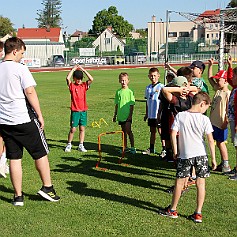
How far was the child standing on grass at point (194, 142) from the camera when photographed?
5.12m

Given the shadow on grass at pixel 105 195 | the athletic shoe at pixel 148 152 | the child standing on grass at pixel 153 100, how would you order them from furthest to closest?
1. the athletic shoe at pixel 148 152
2. the child standing on grass at pixel 153 100
3. the shadow on grass at pixel 105 195

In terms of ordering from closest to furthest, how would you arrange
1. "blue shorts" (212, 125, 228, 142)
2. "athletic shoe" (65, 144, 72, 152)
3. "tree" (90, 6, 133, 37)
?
"blue shorts" (212, 125, 228, 142), "athletic shoe" (65, 144, 72, 152), "tree" (90, 6, 133, 37)

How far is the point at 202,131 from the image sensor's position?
5.14 m

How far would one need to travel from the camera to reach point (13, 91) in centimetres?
557

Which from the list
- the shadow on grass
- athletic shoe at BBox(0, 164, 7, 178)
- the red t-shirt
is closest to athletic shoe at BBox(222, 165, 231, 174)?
the shadow on grass

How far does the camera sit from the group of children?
5152 mm

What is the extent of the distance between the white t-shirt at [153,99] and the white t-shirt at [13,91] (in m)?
3.38

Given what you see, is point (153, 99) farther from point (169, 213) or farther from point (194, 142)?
point (169, 213)

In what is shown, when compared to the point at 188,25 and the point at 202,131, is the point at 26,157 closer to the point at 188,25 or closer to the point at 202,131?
the point at 202,131

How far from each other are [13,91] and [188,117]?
2.23m

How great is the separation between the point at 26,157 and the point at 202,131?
446 cm

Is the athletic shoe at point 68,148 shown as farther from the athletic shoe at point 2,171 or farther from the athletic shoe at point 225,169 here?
the athletic shoe at point 225,169

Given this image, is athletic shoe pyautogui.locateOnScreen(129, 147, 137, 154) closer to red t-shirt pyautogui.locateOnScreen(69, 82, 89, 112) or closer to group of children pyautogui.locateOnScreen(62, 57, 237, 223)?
group of children pyautogui.locateOnScreen(62, 57, 237, 223)

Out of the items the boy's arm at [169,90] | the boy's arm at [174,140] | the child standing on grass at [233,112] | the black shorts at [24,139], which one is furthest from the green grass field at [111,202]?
the boy's arm at [169,90]
